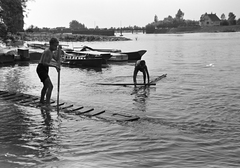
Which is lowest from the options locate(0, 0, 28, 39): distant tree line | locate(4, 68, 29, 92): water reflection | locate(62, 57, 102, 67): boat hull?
locate(4, 68, 29, 92): water reflection

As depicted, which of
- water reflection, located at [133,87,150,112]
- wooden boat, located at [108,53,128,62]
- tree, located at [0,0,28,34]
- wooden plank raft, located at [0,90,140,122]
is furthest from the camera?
wooden boat, located at [108,53,128,62]

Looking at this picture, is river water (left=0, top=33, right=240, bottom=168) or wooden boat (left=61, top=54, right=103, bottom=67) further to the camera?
wooden boat (left=61, top=54, right=103, bottom=67)

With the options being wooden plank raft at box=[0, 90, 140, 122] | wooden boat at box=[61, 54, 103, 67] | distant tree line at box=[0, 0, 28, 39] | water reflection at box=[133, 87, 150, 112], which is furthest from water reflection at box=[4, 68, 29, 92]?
distant tree line at box=[0, 0, 28, 39]

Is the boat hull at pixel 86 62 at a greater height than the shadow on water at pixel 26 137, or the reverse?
the boat hull at pixel 86 62

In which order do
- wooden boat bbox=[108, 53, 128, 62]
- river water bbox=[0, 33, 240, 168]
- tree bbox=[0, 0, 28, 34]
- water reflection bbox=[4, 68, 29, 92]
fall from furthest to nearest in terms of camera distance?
wooden boat bbox=[108, 53, 128, 62] → tree bbox=[0, 0, 28, 34] → water reflection bbox=[4, 68, 29, 92] → river water bbox=[0, 33, 240, 168]

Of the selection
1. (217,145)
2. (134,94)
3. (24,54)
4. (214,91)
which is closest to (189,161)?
(217,145)

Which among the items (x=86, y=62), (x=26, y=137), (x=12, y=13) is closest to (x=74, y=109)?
(x=26, y=137)

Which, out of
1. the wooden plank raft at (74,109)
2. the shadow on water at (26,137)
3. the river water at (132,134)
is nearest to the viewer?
the shadow on water at (26,137)

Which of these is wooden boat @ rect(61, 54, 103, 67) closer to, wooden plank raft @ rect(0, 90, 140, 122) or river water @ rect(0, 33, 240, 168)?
river water @ rect(0, 33, 240, 168)

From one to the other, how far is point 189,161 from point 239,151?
1585 millimetres

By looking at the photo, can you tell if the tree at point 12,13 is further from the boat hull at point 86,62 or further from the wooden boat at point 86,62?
the boat hull at point 86,62

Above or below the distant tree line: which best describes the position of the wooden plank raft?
below

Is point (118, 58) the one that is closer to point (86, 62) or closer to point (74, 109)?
point (86, 62)

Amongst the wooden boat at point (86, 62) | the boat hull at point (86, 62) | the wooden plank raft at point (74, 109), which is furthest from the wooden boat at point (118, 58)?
the wooden plank raft at point (74, 109)
